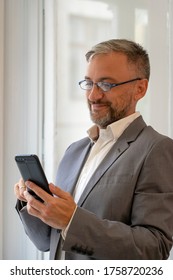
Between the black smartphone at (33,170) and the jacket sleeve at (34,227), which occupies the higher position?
the black smartphone at (33,170)

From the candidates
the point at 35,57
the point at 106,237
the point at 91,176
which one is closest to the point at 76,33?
the point at 35,57

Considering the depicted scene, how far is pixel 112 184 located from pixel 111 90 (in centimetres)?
27

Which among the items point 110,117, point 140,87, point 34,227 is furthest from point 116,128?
point 34,227

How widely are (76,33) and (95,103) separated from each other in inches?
37.9

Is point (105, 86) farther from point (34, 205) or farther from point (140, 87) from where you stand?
point (34, 205)

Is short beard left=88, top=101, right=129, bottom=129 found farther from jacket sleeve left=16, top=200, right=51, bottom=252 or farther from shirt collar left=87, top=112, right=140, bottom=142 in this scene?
jacket sleeve left=16, top=200, right=51, bottom=252

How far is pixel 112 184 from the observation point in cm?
100

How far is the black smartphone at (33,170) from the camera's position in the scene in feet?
3.11

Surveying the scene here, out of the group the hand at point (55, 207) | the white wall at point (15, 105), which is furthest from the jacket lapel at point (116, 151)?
the white wall at point (15, 105)

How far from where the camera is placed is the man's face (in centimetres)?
108

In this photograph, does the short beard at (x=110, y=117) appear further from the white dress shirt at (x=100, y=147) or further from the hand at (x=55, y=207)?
the hand at (x=55, y=207)

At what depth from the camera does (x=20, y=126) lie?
222 centimetres

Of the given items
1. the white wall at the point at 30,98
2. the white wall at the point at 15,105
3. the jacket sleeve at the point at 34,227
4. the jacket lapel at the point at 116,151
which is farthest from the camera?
the white wall at the point at 15,105

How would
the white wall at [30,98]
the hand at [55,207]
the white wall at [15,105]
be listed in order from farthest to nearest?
the white wall at [15,105] < the white wall at [30,98] < the hand at [55,207]
